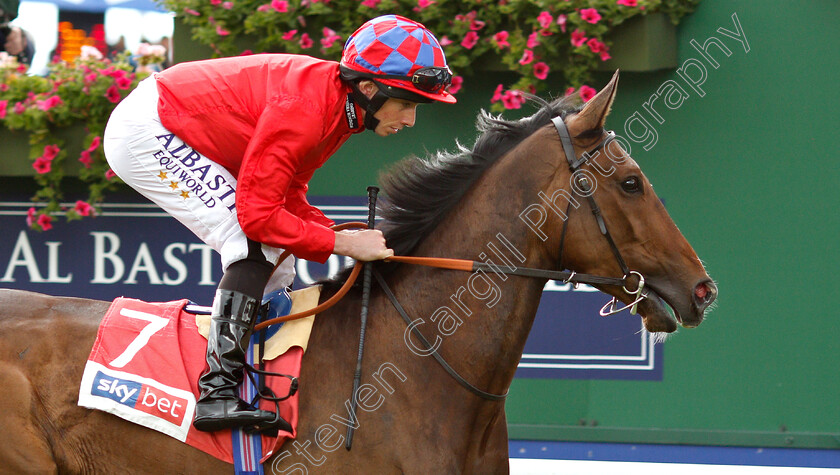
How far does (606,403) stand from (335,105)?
261cm

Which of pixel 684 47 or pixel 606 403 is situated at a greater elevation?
pixel 684 47

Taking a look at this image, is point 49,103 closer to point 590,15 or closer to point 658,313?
point 590,15

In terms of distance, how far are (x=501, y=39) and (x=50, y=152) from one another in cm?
247

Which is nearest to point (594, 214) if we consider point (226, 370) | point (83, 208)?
point (226, 370)

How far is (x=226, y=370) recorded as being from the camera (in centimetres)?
238

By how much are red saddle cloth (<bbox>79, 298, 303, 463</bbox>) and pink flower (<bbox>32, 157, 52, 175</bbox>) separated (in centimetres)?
211

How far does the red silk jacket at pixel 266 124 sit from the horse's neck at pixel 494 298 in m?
0.43

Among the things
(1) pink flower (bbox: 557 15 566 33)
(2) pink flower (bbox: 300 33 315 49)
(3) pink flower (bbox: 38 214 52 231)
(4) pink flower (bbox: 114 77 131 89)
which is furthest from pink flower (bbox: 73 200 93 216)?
(1) pink flower (bbox: 557 15 566 33)

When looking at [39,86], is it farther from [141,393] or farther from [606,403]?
[606,403]

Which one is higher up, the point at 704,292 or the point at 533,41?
the point at 533,41

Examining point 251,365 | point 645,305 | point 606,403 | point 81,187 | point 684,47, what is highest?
point 684,47

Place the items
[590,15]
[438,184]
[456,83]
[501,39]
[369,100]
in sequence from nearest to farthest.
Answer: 1. [369,100]
2. [438,184]
3. [590,15]
4. [501,39]
5. [456,83]

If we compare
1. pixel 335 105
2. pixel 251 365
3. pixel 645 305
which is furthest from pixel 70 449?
pixel 645 305

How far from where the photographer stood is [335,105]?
2525 mm
